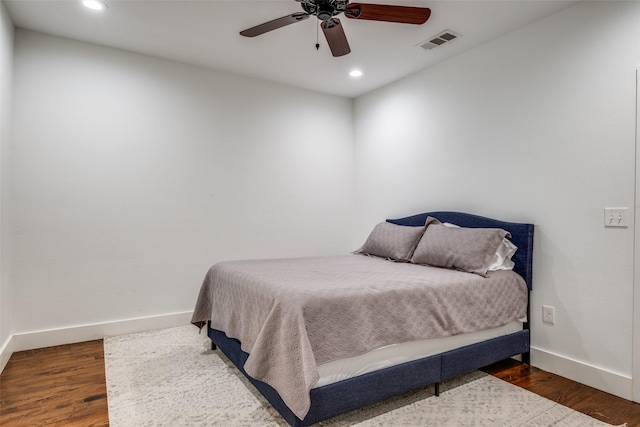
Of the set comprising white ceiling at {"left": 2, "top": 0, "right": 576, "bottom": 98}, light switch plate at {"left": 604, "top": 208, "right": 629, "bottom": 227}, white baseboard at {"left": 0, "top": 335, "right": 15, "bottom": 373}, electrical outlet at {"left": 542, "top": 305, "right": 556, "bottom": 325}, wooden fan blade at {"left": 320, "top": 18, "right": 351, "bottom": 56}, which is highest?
white ceiling at {"left": 2, "top": 0, "right": 576, "bottom": 98}

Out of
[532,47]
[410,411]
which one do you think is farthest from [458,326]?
[532,47]

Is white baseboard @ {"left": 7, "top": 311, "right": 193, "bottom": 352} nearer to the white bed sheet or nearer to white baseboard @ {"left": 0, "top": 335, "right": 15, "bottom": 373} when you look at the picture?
white baseboard @ {"left": 0, "top": 335, "right": 15, "bottom": 373}

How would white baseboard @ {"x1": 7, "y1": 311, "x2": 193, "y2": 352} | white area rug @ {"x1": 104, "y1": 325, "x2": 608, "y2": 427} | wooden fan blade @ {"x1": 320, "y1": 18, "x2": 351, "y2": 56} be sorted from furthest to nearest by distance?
white baseboard @ {"x1": 7, "y1": 311, "x2": 193, "y2": 352} → wooden fan blade @ {"x1": 320, "y1": 18, "x2": 351, "y2": 56} → white area rug @ {"x1": 104, "y1": 325, "x2": 608, "y2": 427}

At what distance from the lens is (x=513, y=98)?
2.94 meters

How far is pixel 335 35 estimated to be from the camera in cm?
245

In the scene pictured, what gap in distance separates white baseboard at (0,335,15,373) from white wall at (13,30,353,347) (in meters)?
0.11

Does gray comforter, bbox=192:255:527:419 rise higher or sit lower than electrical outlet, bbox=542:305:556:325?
higher

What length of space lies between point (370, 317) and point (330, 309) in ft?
0.85

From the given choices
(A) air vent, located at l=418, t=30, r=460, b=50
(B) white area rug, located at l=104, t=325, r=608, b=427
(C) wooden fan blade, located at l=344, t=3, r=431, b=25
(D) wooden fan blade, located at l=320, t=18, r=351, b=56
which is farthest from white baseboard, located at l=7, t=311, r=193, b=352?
(A) air vent, located at l=418, t=30, r=460, b=50

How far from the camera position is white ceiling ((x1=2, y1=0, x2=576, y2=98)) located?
2592mm

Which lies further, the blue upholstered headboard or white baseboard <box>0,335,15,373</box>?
the blue upholstered headboard

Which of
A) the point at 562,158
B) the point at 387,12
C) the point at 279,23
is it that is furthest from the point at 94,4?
the point at 562,158

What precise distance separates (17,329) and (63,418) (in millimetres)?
1449

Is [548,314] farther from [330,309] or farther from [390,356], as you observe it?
[330,309]
